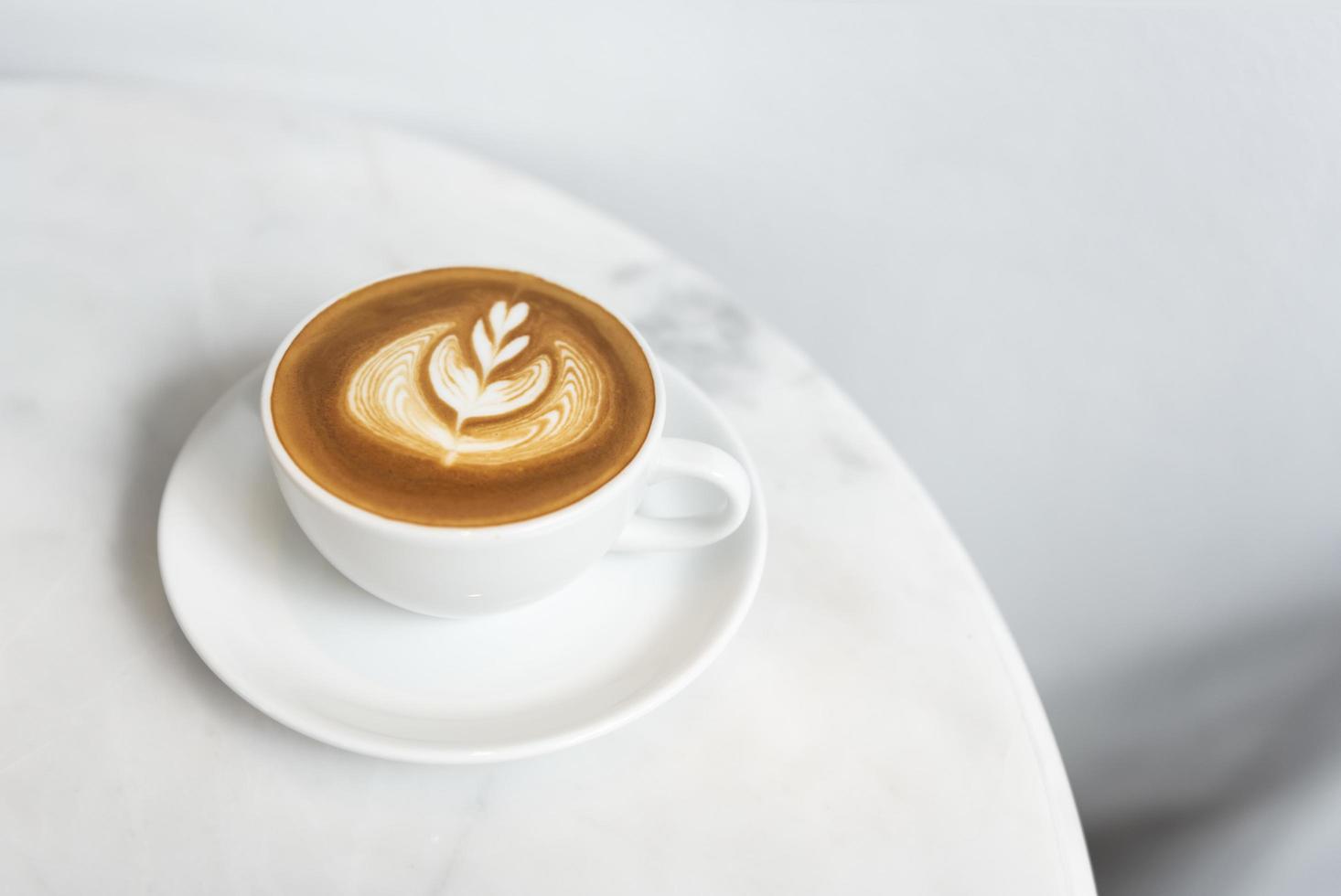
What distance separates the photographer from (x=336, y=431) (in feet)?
1.55

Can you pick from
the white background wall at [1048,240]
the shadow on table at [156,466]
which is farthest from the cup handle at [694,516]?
the white background wall at [1048,240]

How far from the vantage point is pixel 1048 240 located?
34.0 inches

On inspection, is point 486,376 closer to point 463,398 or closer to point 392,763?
→ point 463,398

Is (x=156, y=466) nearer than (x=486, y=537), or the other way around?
(x=486, y=537)

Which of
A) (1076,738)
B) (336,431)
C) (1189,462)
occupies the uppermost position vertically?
(336,431)

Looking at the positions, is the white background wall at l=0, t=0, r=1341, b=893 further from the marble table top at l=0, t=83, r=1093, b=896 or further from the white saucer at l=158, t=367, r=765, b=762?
A: the white saucer at l=158, t=367, r=765, b=762

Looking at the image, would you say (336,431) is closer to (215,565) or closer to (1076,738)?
(215,565)

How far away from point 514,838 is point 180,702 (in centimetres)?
16

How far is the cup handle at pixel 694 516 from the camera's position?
0.49m

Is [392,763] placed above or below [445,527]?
below

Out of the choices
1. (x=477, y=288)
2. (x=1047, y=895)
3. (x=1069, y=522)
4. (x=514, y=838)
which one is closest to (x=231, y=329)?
(x=477, y=288)

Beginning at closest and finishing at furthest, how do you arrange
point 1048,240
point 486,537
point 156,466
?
point 486,537
point 156,466
point 1048,240

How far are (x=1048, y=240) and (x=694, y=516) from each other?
1.59 ft

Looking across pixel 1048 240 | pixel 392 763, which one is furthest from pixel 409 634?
pixel 1048 240
